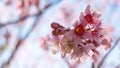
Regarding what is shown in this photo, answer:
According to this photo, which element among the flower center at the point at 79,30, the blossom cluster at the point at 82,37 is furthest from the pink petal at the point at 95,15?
the flower center at the point at 79,30

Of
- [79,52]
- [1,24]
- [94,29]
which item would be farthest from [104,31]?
[1,24]

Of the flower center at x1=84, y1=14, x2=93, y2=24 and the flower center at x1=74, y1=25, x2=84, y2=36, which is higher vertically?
the flower center at x1=84, y1=14, x2=93, y2=24

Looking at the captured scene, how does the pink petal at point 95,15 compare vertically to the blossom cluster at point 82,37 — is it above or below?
above

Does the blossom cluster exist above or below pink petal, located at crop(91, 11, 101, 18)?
below

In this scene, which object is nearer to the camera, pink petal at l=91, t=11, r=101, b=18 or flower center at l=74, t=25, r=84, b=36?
flower center at l=74, t=25, r=84, b=36

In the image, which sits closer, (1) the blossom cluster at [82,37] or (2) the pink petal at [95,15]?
(1) the blossom cluster at [82,37]

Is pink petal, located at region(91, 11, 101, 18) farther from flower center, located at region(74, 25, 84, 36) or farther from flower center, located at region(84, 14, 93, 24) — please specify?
flower center, located at region(74, 25, 84, 36)

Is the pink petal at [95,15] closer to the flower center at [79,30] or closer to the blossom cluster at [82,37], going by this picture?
the blossom cluster at [82,37]

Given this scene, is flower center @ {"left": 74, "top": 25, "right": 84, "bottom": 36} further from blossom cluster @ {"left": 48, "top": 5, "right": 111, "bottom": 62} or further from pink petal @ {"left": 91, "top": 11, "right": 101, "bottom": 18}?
pink petal @ {"left": 91, "top": 11, "right": 101, "bottom": 18}

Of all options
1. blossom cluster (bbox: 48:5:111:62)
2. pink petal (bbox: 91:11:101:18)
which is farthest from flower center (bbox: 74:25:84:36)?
pink petal (bbox: 91:11:101:18)
